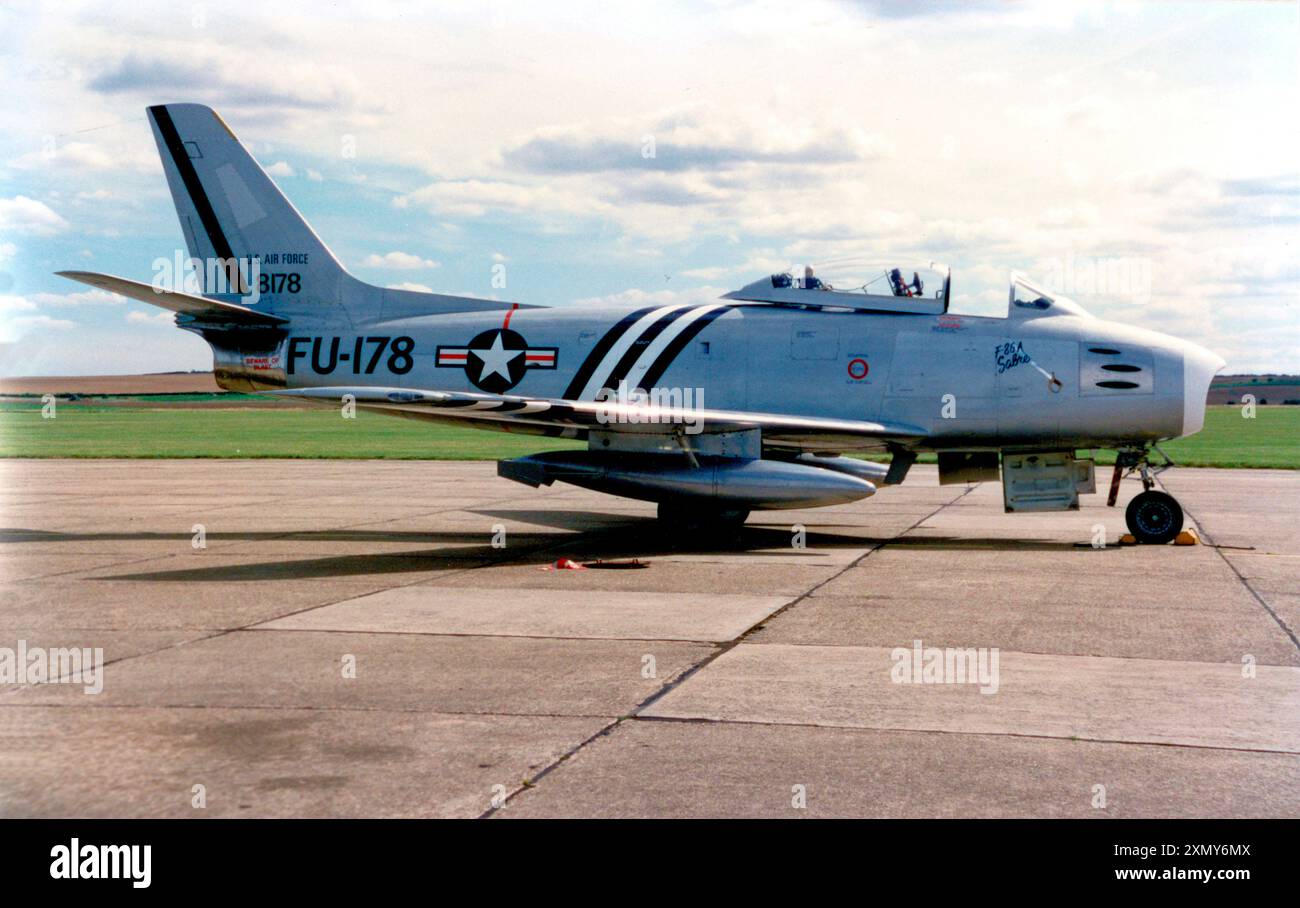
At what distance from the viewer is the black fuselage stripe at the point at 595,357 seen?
16.1 m

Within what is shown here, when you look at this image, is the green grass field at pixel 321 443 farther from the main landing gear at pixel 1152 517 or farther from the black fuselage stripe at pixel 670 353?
the main landing gear at pixel 1152 517

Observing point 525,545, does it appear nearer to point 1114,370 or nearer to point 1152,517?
point 1114,370

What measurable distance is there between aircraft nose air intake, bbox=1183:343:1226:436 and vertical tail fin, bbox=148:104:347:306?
11230 millimetres

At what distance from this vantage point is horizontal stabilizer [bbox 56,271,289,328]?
1441cm

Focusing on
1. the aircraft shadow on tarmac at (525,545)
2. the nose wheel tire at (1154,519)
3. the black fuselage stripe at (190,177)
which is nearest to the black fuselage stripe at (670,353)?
the aircraft shadow on tarmac at (525,545)

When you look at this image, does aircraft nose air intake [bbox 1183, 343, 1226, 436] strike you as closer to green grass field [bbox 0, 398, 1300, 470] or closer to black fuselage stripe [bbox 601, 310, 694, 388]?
black fuselage stripe [bbox 601, 310, 694, 388]

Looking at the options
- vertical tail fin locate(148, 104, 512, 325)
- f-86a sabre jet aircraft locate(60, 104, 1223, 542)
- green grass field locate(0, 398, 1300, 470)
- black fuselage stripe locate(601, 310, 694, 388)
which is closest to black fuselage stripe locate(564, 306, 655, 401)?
f-86a sabre jet aircraft locate(60, 104, 1223, 542)

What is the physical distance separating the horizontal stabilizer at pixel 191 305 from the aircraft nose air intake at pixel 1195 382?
11.8 meters

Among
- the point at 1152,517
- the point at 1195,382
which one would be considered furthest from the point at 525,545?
the point at 1195,382

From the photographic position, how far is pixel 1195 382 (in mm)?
14117

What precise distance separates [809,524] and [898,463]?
260 cm

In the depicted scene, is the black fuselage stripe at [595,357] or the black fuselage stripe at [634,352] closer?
the black fuselage stripe at [634,352]
